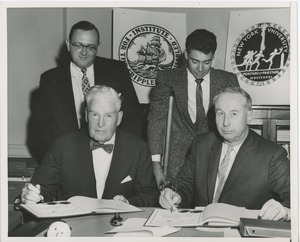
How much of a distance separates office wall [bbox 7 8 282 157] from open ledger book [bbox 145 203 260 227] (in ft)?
3.24

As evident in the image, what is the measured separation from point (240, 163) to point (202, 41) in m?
0.83

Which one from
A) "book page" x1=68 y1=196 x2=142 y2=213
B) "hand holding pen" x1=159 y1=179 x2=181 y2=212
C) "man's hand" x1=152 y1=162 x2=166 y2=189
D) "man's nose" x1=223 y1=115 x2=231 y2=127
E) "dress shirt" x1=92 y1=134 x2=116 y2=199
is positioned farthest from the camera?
"man's hand" x1=152 y1=162 x2=166 y2=189

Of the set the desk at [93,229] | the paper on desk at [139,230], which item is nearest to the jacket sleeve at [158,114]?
the desk at [93,229]

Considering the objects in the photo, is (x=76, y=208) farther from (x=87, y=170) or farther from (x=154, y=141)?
(x=154, y=141)

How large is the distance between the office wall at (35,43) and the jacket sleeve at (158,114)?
0.37m

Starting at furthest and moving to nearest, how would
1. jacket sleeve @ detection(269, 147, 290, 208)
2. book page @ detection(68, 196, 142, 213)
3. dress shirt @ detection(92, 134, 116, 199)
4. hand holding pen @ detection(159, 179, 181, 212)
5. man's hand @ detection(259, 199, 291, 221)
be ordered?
dress shirt @ detection(92, 134, 116, 199)
jacket sleeve @ detection(269, 147, 290, 208)
hand holding pen @ detection(159, 179, 181, 212)
book page @ detection(68, 196, 142, 213)
man's hand @ detection(259, 199, 291, 221)

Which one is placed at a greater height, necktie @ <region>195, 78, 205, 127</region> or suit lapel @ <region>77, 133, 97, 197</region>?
necktie @ <region>195, 78, 205, 127</region>

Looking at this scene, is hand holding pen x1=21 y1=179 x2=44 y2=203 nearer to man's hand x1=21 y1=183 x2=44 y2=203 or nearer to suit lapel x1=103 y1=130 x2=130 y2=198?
man's hand x1=21 y1=183 x2=44 y2=203

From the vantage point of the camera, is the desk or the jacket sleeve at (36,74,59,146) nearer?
the desk

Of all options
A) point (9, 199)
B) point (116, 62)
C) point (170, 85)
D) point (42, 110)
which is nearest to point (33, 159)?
point (42, 110)

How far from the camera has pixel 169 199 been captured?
6.83ft

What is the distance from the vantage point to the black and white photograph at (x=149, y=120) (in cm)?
192

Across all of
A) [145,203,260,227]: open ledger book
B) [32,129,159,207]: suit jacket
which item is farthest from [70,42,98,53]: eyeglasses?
[145,203,260,227]: open ledger book

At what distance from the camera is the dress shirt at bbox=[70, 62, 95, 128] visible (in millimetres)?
2646
